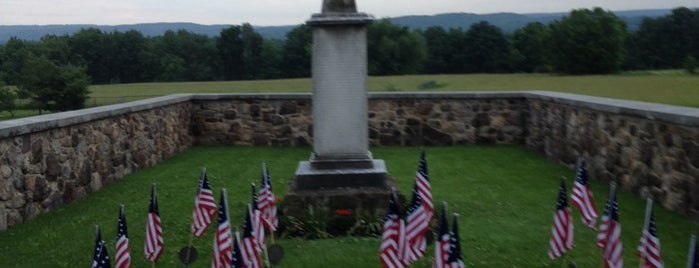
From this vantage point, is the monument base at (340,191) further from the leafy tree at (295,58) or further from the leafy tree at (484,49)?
the leafy tree at (484,49)

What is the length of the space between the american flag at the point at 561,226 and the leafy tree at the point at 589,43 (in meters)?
37.1

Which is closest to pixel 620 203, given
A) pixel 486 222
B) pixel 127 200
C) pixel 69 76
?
pixel 486 222

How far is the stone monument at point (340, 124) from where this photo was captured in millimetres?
6926

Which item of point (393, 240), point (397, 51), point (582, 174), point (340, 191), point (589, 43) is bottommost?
point (340, 191)

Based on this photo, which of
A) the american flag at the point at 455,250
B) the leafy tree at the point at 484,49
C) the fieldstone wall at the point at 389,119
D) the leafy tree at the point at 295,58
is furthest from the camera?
the leafy tree at the point at 484,49

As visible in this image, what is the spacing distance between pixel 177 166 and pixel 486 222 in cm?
575

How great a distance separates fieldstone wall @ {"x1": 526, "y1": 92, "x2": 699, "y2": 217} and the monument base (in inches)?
112

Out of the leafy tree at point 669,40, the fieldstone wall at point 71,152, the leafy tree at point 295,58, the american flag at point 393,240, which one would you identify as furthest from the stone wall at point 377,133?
the leafy tree at point 669,40

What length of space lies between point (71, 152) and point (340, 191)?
3.33 m


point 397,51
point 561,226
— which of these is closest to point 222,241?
point 561,226

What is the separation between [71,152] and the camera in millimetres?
8203

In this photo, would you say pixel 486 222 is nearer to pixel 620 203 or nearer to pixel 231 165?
pixel 620 203

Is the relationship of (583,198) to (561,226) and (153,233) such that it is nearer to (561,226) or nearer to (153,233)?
(561,226)

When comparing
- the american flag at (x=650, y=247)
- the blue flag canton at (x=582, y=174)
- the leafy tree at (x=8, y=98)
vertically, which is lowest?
the leafy tree at (x=8, y=98)
